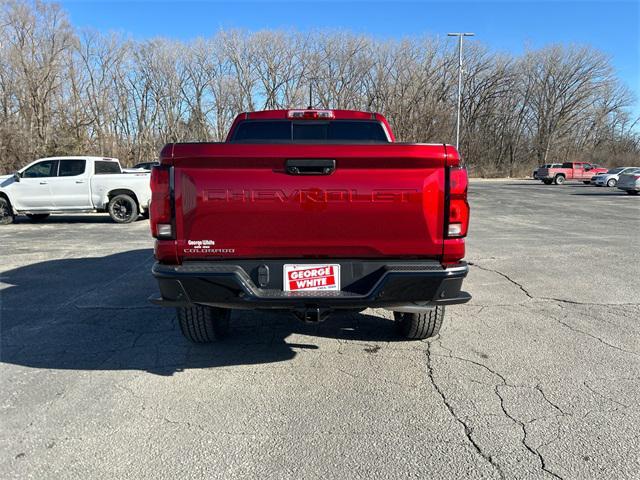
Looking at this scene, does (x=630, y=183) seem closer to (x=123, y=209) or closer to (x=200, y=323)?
(x=123, y=209)

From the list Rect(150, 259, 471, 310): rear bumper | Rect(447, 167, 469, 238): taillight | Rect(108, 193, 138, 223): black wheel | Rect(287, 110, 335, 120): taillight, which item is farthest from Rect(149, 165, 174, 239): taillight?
Rect(108, 193, 138, 223): black wheel

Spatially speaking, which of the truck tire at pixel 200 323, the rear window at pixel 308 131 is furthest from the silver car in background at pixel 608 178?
the truck tire at pixel 200 323

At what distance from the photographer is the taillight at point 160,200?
9.53ft

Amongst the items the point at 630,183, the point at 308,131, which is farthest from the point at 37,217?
the point at 630,183

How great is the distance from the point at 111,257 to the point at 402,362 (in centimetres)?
642

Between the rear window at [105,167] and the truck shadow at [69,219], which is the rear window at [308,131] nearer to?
the truck shadow at [69,219]

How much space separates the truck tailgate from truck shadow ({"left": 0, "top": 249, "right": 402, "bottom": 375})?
2.74 ft

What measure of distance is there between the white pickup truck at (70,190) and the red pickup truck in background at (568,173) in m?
36.9

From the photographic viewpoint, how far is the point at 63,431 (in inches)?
Answer: 106

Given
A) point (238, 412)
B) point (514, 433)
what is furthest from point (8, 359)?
point (514, 433)

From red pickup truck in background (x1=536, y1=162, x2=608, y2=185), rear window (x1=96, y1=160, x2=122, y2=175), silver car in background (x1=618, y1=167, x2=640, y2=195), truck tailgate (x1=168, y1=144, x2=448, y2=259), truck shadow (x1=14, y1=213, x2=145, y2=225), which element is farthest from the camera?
red pickup truck in background (x1=536, y1=162, x2=608, y2=185)

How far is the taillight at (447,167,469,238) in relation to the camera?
2.95 m

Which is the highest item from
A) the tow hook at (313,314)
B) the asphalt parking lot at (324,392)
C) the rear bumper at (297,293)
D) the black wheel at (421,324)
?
the rear bumper at (297,293)

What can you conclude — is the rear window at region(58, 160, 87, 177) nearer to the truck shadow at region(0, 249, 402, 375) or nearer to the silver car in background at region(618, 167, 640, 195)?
the truck shadow at region(0, 249, 402, 375)
